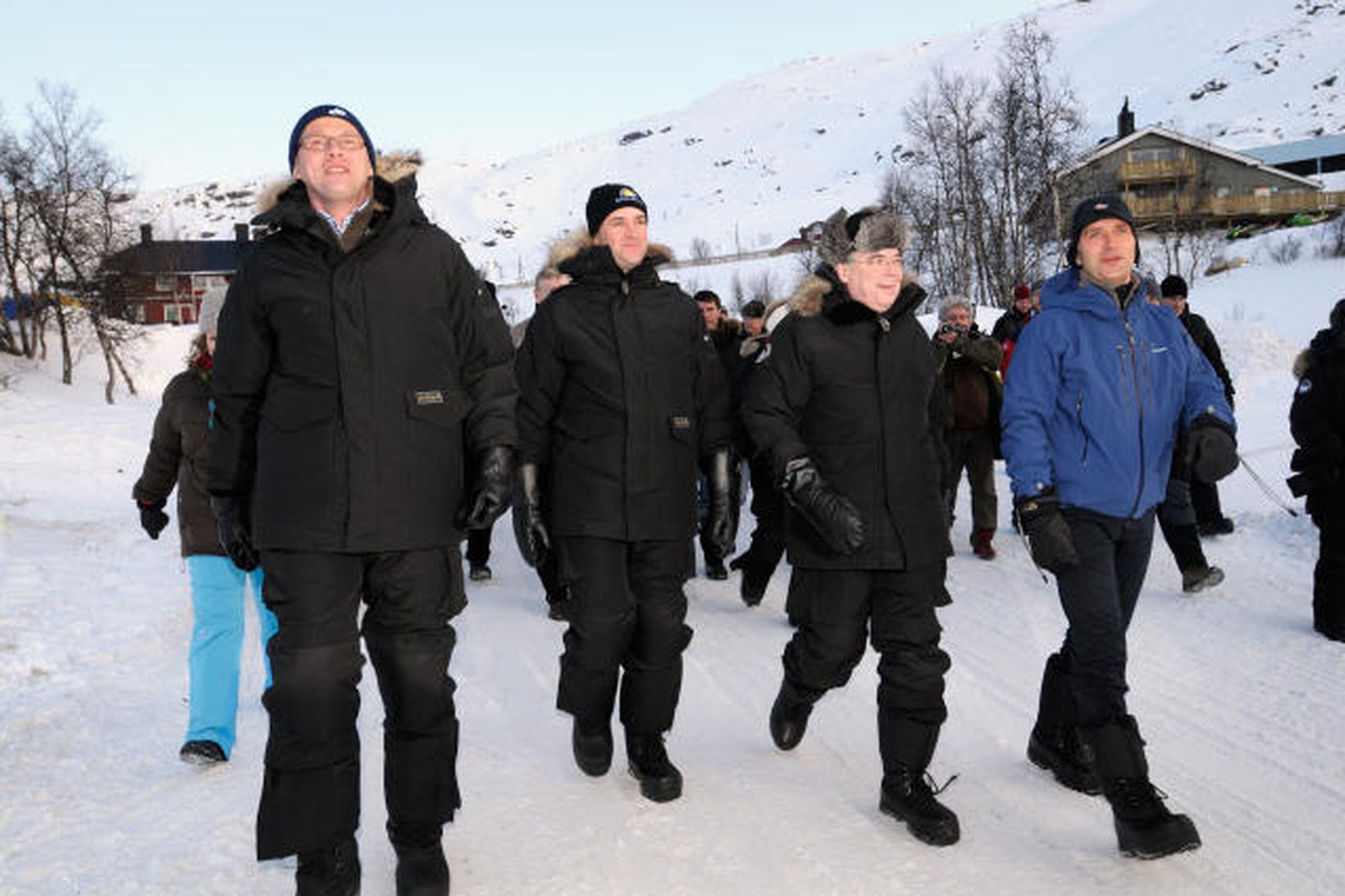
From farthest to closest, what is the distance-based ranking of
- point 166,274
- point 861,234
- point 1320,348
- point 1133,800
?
point 166,274
point 1320,348
point 861,234
point 1133,800

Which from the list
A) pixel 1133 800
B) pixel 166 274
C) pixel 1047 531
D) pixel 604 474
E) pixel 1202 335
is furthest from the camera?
pixel 166 274

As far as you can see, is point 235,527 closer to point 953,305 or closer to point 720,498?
point 720,498

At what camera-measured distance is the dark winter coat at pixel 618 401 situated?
3707mm

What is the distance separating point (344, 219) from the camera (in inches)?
116

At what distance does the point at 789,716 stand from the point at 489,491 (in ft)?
5.64

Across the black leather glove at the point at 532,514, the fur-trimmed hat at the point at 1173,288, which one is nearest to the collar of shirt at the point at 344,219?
the black leather glove at the point at 532,514

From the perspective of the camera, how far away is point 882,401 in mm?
3525

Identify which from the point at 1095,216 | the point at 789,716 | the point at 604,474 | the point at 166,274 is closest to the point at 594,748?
the point at 789,716

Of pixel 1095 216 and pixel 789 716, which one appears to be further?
pixel 789 716

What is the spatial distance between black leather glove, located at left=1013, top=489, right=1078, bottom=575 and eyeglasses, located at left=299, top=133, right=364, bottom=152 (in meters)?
2.34

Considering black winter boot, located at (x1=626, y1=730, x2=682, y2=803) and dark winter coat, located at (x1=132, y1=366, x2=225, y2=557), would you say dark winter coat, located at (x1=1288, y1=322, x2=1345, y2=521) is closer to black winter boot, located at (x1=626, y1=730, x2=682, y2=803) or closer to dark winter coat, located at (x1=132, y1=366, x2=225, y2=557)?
black winter boot, located at (x1=626, y1=730, x2=682, y2=803)

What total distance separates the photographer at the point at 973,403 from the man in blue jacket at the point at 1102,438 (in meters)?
4.31

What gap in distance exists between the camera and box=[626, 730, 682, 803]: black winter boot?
3672 millimetres

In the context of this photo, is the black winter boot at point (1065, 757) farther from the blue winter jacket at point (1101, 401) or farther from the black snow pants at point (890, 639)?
the blue winter jacket at point (1101, 401)
